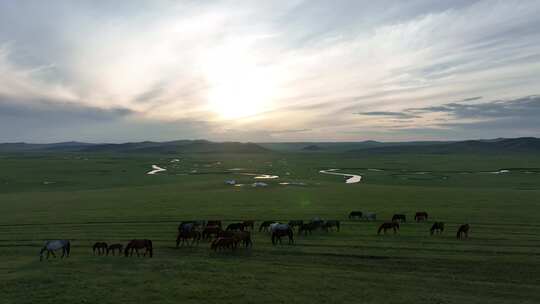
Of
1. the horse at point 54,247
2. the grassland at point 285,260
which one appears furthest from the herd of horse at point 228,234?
the grassland at point 285,260

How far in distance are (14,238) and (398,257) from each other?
27875 millimetres

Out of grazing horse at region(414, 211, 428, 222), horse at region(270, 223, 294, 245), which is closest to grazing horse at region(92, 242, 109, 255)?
horse at region(270, 223, 294, 245)

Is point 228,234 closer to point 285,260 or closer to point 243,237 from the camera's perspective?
point 243,237

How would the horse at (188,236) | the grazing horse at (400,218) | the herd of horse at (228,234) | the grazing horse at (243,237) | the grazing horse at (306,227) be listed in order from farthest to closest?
the grazing horse at (400,218), the grazing horse at (306,227), the horse at (188,236), the grazing horse at (243,237), the herd of horse at (228,234)

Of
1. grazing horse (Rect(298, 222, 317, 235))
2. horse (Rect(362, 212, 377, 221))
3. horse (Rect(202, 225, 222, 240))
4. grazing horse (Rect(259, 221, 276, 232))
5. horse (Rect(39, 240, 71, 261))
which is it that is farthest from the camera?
horse (Rect(362, 212, 377, 221))

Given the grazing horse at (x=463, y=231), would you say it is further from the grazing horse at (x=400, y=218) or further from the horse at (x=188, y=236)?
the horse at (x=188, y=236)

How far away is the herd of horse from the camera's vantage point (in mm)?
22152

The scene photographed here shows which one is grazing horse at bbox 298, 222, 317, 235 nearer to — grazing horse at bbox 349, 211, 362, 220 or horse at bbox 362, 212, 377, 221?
grazing horse at bbox 349, 211, 362, 220

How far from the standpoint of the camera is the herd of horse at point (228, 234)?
872 inches

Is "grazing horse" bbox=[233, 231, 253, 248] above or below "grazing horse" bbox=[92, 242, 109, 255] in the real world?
above

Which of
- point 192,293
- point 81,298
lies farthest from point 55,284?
point 192,293

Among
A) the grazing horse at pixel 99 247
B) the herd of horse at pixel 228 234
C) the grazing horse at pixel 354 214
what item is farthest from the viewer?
the grazing horse at pixel 354 214

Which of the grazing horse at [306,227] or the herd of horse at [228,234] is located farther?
the grazing horse at [306,227]

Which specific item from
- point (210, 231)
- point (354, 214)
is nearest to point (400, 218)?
point (354, 214)
